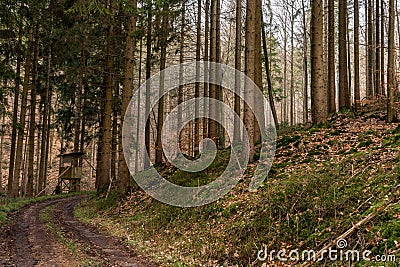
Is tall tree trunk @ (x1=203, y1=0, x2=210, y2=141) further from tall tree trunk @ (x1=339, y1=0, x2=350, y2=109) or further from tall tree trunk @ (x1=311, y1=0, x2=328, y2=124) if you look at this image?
tall tree trunk @ (x1=339, y1=0, x2=350, y2=109)

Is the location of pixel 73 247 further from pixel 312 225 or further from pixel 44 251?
pixel 312 225

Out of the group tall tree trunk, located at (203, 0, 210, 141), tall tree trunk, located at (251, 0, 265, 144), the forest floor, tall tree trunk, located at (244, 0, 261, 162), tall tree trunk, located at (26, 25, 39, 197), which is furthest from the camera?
tall tree trunk, located at (26, 25, 39, 197)

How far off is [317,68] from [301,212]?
705 cm

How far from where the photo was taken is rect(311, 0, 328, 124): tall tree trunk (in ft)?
42.0

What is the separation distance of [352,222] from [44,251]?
6183 mm

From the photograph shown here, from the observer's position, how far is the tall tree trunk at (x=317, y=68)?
42.0ft

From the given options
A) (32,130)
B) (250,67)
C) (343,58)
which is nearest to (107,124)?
(32,130)

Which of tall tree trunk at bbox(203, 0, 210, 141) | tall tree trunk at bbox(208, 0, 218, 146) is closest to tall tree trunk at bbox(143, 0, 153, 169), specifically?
tall tree trunk at bbox(203, 0, 210, 141)

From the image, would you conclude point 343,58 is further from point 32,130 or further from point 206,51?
point 32,130

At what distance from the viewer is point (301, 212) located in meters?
7.24

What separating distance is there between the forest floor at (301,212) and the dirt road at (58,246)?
64cm

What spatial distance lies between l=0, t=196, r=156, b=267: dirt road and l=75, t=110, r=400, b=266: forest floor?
2.09 ft

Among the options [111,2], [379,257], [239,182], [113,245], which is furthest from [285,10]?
[379,257]

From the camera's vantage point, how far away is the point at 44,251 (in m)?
7.95
